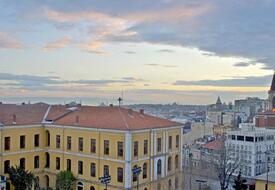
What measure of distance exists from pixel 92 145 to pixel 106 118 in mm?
2771

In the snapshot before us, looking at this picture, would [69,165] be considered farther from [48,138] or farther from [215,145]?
[215,145]

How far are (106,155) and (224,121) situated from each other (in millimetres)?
85652

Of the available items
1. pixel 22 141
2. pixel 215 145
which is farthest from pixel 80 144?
pixel 215 145

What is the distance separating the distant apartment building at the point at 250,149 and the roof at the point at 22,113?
29.8m

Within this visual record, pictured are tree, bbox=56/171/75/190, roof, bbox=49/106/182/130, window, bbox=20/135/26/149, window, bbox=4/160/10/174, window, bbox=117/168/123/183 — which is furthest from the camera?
window, bbox=20/135/26/149

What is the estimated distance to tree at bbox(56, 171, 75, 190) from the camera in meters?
35.5

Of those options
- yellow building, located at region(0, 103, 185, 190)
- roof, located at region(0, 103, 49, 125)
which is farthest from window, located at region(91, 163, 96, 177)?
roof, located at region(0, 103, 49, 125)

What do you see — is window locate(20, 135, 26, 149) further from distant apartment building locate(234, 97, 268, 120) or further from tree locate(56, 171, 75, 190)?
distant apartment building locate(234, 97, 268, 120)

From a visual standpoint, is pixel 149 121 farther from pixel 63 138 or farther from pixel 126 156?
pixel 63 138

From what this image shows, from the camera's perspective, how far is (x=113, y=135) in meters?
33.9

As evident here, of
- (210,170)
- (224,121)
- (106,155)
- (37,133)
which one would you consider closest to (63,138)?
(37,133)

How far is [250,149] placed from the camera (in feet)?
184

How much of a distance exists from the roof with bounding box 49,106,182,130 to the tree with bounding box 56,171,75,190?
4.65m

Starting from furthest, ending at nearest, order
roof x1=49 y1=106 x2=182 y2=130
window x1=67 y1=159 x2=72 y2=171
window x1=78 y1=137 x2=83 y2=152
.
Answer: window x1=67 y1=159 x2=72 y2=171 < window x1=78 y1=137 x2=83 y2=152 < roof x1=49 y1=106 x2=182 y2=130
